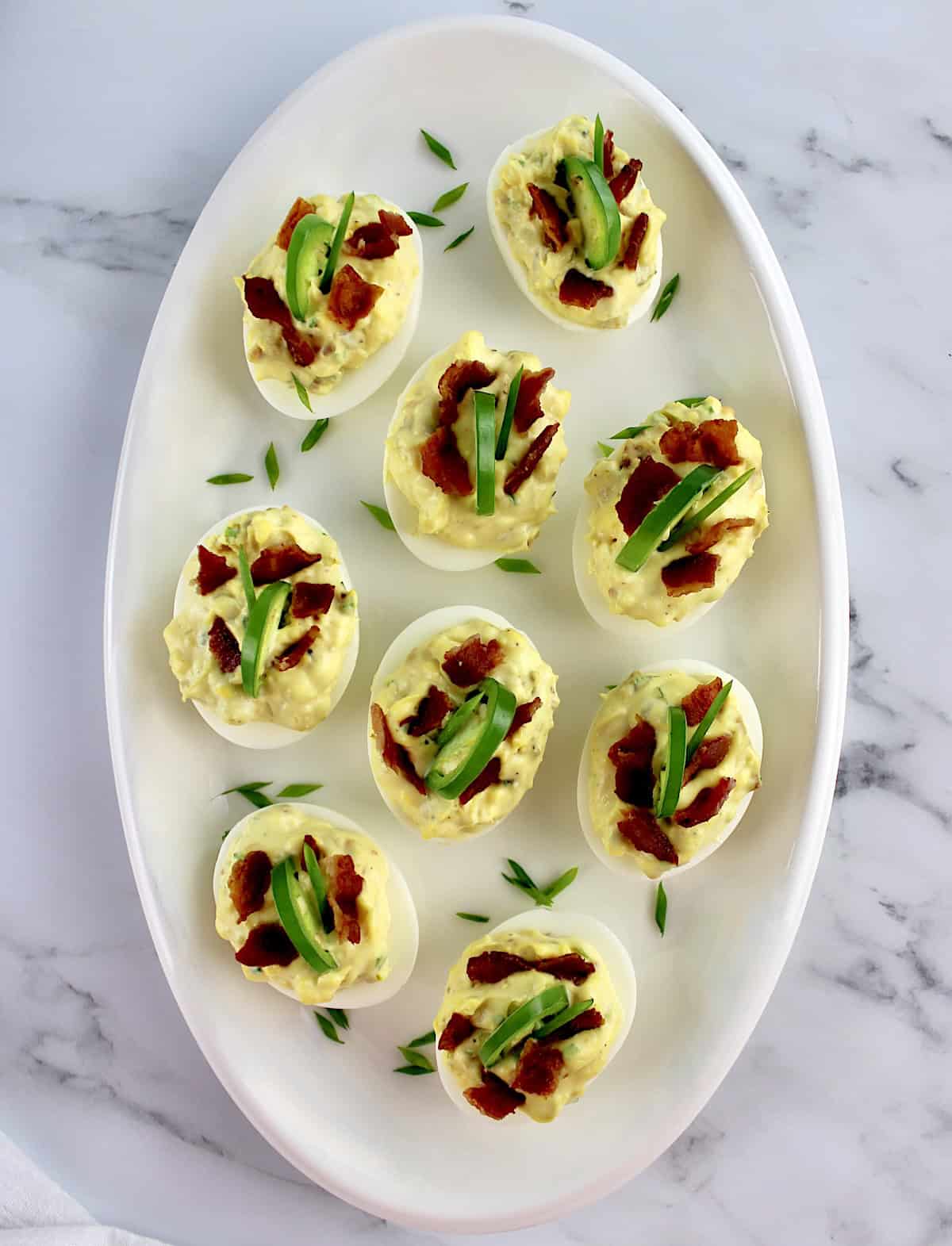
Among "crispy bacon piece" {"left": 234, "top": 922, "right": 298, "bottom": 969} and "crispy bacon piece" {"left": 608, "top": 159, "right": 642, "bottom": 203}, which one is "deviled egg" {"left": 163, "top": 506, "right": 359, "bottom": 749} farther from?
"crispy bacon piece" {"left": 608, "top": 159, "right": 642, "bottom": 203}

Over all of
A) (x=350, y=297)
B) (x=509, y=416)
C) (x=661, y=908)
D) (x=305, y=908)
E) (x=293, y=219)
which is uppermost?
(x=293, y=219)

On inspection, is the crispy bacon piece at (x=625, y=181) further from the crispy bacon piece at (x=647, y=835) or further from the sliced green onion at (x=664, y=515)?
the crispy bacon piece at (x=647, y=835)

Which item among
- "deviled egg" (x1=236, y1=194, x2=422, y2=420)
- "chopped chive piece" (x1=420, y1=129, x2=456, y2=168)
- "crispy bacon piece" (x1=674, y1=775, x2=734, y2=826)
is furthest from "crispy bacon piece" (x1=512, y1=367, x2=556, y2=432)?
"crispy bacon piece" (x1=674, y1=775, x2=734, y2=826)

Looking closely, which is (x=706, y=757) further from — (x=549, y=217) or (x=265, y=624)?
(x=549, y=217)

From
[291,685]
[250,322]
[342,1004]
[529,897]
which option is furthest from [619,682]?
[250,322]

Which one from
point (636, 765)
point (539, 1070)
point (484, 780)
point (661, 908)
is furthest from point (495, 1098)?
point (636, 765)

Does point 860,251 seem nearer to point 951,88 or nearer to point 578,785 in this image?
point 951,88
